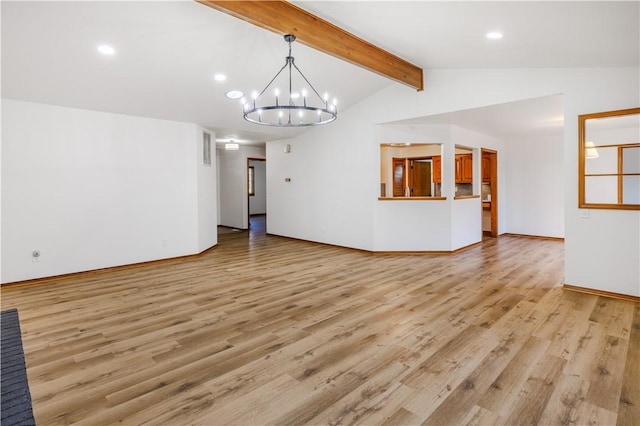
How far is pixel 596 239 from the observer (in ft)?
13.0

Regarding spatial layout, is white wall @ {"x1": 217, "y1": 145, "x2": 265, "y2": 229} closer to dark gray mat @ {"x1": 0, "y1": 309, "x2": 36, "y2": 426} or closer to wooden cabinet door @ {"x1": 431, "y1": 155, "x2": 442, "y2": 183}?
wooden cabinet door @ {"x1": 431, "y1": 155, "x2": 442, "y2": 183}

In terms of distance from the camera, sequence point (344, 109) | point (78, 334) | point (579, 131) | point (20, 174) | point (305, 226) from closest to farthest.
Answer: point (78, 334) → point (579, 131) → point (20, 174) → point (344, 109) → point (305, 226)

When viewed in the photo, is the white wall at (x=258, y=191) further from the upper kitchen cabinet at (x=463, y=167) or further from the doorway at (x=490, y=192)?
the doorway at (x=490, y=192)

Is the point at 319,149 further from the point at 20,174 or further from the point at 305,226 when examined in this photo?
the point at 20,174

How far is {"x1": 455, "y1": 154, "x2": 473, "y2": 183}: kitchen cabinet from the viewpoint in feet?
28.2

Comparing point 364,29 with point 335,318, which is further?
point 364,29

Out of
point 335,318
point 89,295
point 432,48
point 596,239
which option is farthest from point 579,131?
point 89,295

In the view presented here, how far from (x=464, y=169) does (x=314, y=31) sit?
21.0 ft

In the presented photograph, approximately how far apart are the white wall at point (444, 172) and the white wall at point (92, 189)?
242cm

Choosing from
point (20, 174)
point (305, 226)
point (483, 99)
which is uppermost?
point (483, 99)

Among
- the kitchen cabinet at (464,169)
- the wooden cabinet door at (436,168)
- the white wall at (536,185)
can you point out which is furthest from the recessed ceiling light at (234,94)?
the white wall at (536,185)

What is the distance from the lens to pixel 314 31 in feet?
11.7

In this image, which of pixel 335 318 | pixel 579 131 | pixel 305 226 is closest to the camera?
pixel 335 318

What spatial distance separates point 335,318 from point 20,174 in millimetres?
4615
